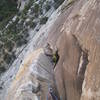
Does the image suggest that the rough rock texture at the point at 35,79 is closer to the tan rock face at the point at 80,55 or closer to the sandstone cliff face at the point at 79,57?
the sandstone cliff face at the point at 79,57

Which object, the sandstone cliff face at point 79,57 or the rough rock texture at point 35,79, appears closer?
the sandstone cliff face at point 79,57

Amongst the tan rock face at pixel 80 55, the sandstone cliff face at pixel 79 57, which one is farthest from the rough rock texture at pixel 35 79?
the tan rock face at pixel 80 55

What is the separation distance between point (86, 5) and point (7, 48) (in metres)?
11.9

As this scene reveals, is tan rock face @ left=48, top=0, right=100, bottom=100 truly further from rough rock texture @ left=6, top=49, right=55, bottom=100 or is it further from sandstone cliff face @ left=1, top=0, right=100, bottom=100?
rough rock texture @ left=6, top=49, right=55, bottom=100

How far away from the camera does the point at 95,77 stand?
802 centimetres

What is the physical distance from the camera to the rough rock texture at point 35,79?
10078 millimetres

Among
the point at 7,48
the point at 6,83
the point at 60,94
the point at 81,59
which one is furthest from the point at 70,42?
the point at 7,48

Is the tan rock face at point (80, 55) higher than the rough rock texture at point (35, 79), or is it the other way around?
the tan rock face at point (80, 55)

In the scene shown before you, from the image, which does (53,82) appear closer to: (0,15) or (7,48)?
(7,48)

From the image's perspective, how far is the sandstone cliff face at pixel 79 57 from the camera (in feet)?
26.8

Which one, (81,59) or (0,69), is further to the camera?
(0,69)

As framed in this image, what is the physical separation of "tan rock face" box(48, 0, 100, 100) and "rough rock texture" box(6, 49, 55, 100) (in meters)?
0.57

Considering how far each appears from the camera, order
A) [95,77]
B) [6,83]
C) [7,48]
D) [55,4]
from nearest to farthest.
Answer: [95,77] < [6,83] < [55,4] < [7,48]

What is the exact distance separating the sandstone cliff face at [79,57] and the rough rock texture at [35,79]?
42 millimetres
